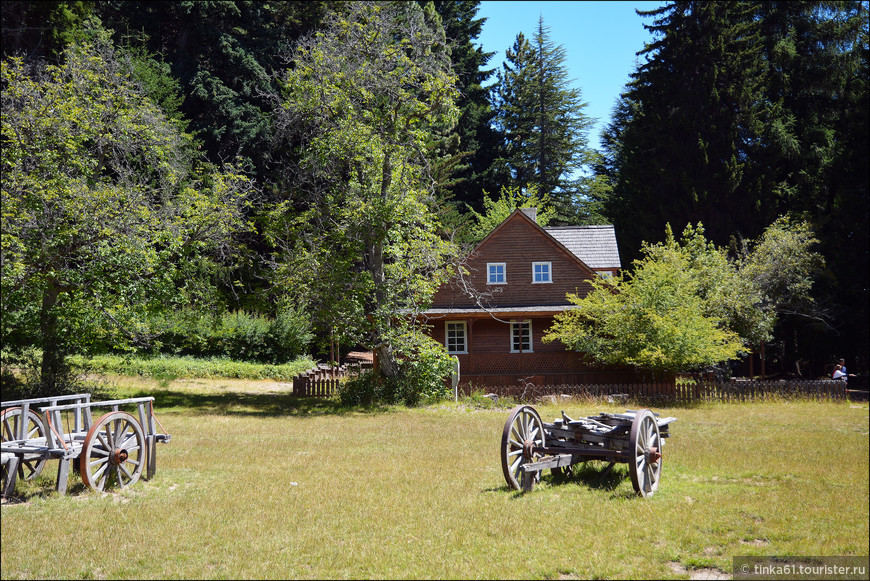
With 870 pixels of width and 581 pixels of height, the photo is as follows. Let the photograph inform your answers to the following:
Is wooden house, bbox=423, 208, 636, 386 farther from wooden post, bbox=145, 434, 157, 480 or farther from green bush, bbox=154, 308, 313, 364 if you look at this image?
wooden post, bbox=145, 434, 157, 480

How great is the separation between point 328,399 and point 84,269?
398 inches

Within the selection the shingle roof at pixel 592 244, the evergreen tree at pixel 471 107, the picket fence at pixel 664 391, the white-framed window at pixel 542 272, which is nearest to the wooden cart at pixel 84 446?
the picket fence at pixel 664 391

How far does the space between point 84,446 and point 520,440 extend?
22.1 ft

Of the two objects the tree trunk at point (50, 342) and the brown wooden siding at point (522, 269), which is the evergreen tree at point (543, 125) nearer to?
the brown wooden siding at point (522, 269)

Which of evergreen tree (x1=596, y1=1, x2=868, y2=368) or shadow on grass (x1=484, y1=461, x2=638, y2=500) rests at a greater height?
evergreen tree (x1=596, y1=1, x2=868, y2=368)

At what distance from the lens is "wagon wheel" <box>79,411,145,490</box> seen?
31.9ft

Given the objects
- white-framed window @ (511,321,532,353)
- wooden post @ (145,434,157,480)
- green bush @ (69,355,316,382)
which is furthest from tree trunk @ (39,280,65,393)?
white-framed window @ (511,321,532,353)

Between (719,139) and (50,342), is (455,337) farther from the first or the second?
(719,139)

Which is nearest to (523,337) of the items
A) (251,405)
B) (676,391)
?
(676,391)

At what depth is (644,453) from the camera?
9.51 metres

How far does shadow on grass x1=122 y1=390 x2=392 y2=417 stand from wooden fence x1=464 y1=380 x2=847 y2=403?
19.9 feet

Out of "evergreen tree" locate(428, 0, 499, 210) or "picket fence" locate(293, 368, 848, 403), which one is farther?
"evergreen tree" locate(428, 0, 499, 210)

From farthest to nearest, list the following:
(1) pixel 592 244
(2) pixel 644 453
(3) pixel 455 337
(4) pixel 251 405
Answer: (1) pixel 592 244 → (3) pixel 455 337 → (4) pixel 251 405 → (2) pixel 644 453

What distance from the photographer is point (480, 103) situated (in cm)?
5572
